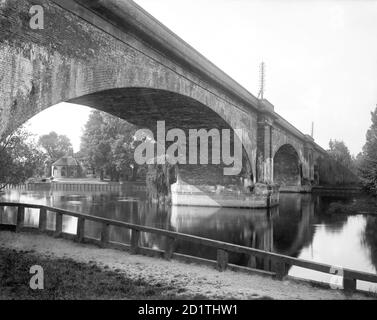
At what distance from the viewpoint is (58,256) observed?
23.4ft

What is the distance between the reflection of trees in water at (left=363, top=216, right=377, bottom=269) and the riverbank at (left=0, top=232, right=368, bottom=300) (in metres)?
5.11

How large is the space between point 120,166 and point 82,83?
31954 mm

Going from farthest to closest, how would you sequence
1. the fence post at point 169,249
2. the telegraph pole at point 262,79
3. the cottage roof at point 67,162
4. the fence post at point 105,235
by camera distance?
1. the cottage roof at point 67,162
2. the telegraph pole at point 262,79
3. the fence post at point 105,235
4. the fence post at point 169,249

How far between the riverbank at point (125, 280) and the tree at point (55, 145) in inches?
2713

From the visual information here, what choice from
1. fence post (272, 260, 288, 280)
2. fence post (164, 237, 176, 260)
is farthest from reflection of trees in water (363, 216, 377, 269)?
fence post (164, 237, 176, 260)

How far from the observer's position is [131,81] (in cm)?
865

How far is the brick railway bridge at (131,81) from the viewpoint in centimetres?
566

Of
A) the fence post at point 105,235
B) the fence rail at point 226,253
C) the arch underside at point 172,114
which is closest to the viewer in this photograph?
the fence rail at point 226,253

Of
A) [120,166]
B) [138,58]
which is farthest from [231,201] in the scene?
[120,166]

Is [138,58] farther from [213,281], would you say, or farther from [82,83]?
[213,281]

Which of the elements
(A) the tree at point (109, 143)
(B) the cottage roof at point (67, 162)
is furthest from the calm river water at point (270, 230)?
(B) the cottage roof at point (67, 162)
